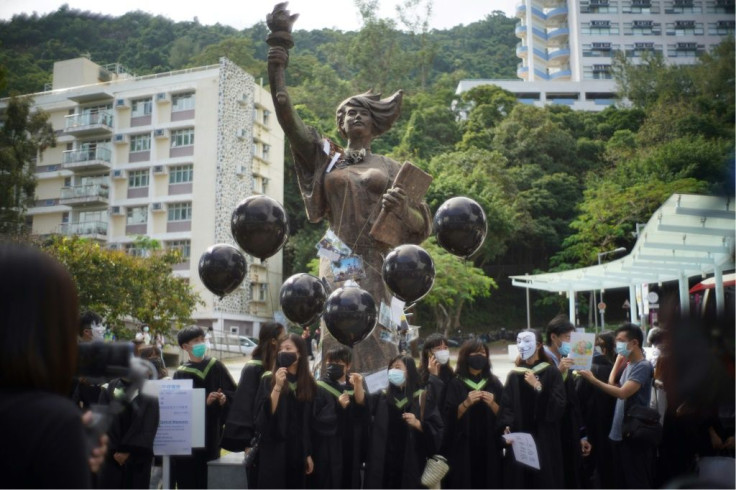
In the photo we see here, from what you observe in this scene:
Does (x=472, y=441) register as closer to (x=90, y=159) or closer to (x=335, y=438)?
(x=335, y=438)

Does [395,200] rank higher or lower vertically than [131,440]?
higher

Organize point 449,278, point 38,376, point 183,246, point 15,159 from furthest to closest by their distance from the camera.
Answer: point 183,246 < point 449,278 < point 15,159 < point 38,376

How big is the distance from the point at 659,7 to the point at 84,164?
5199 cm

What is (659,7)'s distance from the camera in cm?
6419

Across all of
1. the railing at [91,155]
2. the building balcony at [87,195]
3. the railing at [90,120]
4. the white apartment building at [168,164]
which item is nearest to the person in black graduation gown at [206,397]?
the white apartment building at [168,164]

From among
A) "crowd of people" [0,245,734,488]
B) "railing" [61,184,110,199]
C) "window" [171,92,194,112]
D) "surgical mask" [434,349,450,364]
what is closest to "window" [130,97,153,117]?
"window" [171,92,194,112]

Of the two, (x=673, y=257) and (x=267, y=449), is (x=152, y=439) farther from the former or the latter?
(x=673, y=257)

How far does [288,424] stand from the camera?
18.2 feet

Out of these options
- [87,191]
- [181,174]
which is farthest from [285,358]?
→ [87,191]

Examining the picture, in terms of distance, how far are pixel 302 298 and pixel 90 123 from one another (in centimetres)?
4134

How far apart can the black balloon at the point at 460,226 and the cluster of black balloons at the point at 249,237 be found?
137 centimetres

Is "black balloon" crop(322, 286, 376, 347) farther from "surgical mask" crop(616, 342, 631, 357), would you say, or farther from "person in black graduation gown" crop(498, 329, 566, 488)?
"surgical mask" crop(616, 342, 631, 357)

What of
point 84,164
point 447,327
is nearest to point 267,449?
point 447,327

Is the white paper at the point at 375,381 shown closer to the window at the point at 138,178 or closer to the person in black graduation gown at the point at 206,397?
the person in black graduation gown at the point at 206,397
